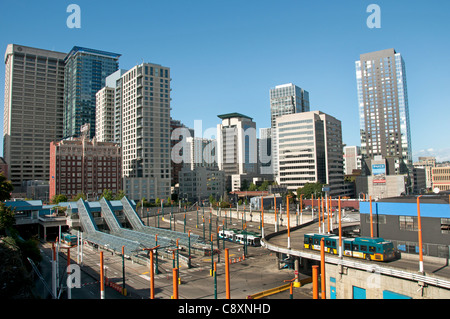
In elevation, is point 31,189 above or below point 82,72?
below

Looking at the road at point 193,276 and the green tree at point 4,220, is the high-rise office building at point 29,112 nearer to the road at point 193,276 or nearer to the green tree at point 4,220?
the road at point 193,276

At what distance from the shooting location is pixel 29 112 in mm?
185625

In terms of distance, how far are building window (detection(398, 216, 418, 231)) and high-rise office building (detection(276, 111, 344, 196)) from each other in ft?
341

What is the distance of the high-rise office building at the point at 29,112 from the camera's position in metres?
177

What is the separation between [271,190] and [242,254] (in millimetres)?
76830

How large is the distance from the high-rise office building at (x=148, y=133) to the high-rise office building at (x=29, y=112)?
79.8m

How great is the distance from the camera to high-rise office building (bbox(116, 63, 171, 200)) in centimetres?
12825

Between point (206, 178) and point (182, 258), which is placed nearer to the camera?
point (182, 258)

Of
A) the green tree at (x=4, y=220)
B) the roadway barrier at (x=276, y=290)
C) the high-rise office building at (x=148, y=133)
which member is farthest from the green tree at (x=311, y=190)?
the green tree at (x=4, y=220)

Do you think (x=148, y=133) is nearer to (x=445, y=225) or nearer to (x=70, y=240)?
(x=70, y=240)

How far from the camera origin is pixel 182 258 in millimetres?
46375

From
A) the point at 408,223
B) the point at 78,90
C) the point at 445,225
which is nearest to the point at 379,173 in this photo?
the point at 408,223

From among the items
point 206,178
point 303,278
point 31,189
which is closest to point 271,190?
point 206,178
